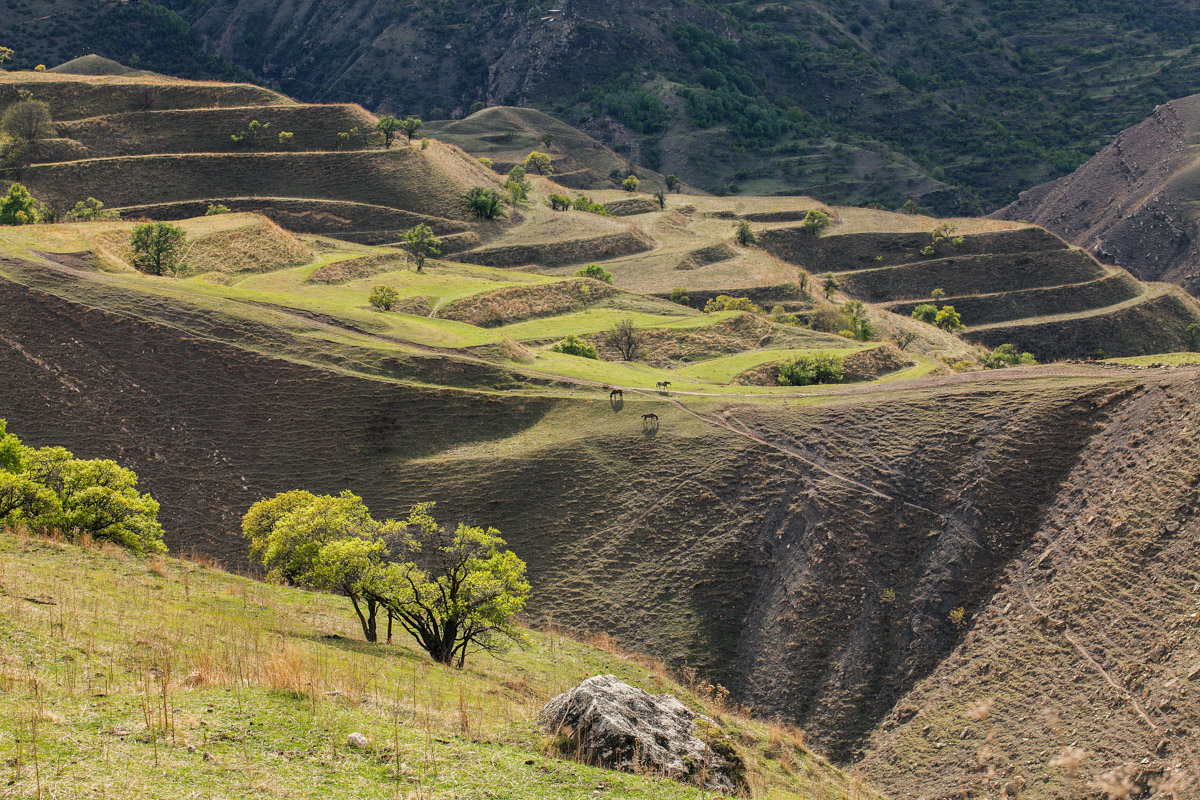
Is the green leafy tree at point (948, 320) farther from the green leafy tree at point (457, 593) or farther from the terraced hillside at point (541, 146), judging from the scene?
the green leafy tree at point (457, 593)

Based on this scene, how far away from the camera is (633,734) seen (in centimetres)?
1557

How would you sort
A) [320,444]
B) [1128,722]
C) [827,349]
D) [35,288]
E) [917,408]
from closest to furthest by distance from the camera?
1. [1128,722]
2. [917,408]
3. [320,444]
4. [35,288]
5. [827,349]

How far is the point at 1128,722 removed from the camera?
27.5 metres

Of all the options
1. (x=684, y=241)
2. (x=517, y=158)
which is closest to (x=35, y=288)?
(x=684, y=241)

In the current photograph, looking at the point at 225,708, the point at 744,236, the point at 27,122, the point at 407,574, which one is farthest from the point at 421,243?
the point at 225,708

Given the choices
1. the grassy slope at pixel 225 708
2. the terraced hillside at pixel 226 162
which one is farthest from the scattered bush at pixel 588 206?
the grassy slope at pixel 225 708

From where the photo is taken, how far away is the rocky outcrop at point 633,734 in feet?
50.2

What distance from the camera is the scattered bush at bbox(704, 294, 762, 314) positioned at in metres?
85.4

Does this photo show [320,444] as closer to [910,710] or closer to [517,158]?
[910,710]

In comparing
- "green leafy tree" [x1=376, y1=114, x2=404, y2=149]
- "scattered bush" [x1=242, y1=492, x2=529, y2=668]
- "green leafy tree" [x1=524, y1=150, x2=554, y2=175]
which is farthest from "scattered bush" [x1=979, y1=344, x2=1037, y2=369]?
"green leafy tree" [x1=524, y1=150, x2=554, y2=175]

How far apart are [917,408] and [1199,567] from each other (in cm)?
1743

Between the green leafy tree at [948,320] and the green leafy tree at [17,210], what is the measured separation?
96082 mm

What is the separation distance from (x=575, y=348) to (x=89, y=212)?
53.0 meters

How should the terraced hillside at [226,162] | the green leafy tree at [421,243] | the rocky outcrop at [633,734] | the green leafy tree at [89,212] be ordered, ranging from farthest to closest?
the terraced hillside at [226,162] < the green leafy tree at [421,243] < the green leafy tree at [89,212] < the rocky outcrop at [633,734]
